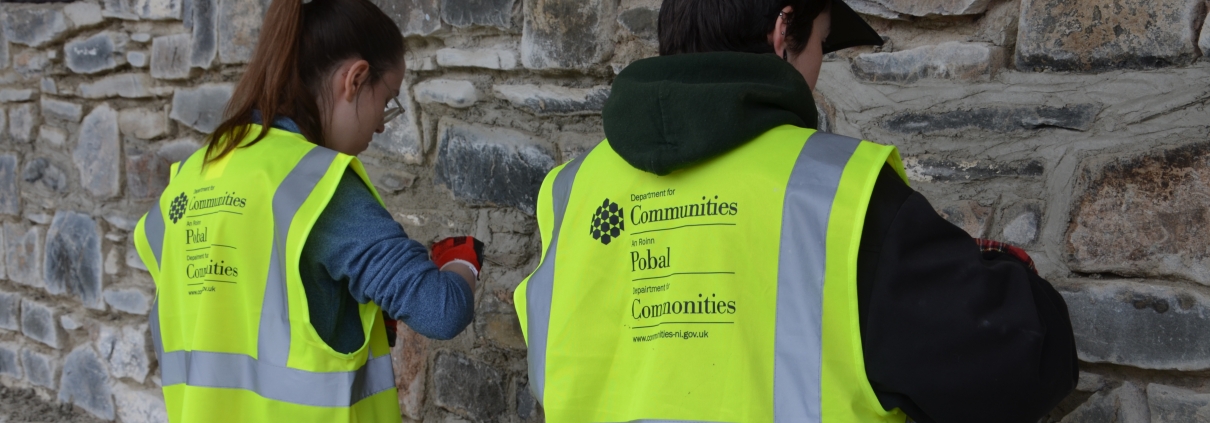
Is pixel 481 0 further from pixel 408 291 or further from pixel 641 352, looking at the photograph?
pixel 641 352

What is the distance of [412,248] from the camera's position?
149 centimetres

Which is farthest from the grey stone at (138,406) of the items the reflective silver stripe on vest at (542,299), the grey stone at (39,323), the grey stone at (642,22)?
the reflective silver stripe on vest at (542,299)

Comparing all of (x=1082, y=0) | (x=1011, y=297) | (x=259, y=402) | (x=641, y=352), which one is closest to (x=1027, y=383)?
(x=1011, y=297)

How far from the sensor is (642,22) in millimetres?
2012

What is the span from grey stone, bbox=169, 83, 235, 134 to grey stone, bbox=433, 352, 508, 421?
1.05 m

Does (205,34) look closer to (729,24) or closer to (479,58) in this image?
(479,58)

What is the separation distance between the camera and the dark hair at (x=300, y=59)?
1591 millimetres

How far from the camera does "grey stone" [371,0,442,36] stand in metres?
2.33

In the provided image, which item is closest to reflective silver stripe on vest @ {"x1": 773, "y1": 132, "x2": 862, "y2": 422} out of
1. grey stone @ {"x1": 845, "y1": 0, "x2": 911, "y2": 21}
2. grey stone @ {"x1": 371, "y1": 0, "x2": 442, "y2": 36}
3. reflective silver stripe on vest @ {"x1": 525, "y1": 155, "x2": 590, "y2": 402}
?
reflective silver stripe on vest @ {"x1": 525, "y1": 155, "x2": 590, "y2": 402}

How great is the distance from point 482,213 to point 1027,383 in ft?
4.88

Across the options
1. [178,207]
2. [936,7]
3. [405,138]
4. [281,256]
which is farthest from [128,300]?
[936,7]

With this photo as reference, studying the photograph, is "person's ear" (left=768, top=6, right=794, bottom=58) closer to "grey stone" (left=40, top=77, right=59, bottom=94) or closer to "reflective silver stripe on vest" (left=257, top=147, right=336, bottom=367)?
"reflective silver stripe on vest" (left=257, top=147, right=336, bottom=367)

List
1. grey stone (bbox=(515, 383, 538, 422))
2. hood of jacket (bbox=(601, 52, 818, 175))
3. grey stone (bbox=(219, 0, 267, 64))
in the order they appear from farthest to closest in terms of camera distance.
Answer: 1. grey stone (bbox=(219, 0, 267, 64))
2. grey stone (bbox=(515, 383, 538, 422))
3. hood of jacket (bbox=(601, 52, 818, 175))

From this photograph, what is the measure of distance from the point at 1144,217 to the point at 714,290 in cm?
81
